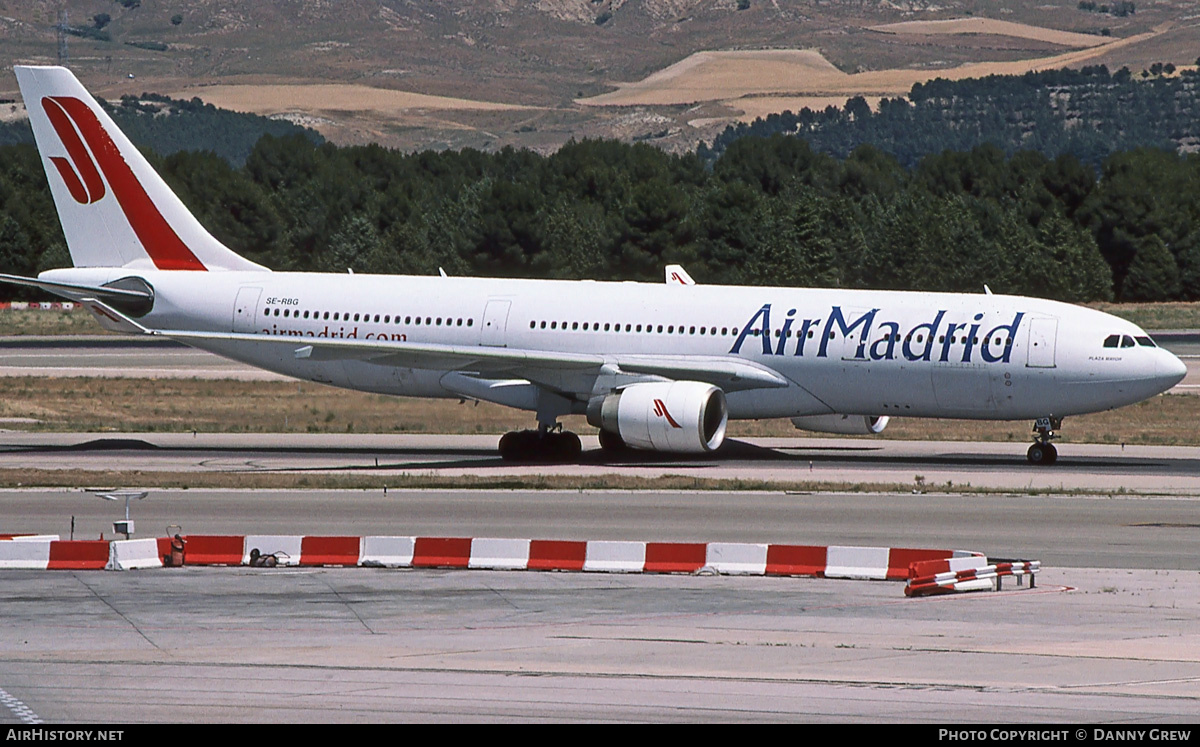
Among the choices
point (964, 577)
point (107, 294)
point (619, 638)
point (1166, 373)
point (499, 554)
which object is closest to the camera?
point (619, 638)

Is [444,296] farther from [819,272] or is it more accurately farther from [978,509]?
[819,272]

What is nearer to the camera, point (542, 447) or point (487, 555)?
point (487, 555)

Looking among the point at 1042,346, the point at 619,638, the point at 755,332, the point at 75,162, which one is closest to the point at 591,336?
the point at 755,332

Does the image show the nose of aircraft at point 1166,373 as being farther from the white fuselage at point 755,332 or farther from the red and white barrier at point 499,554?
the red and white barrier at point 499,554

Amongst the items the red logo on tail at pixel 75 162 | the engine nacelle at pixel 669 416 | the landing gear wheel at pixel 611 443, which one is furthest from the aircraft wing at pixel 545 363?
the red logo on tail at pixel 75 162

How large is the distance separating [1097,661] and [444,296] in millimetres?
29287

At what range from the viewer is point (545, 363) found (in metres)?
44.7

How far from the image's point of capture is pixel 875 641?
21.7 meters

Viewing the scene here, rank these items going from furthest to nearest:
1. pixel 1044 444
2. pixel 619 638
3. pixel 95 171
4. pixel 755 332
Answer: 1. pixel 95 171
2. pixel 755 332
3. pixel 1044 444
4. pixel 619 638

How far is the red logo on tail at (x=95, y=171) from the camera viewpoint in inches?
1924

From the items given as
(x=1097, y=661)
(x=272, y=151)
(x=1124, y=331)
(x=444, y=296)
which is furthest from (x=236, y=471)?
(x=272, y=151)

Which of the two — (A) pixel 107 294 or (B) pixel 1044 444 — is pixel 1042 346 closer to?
(B) pixel 1044 444

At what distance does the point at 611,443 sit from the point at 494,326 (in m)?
4.40

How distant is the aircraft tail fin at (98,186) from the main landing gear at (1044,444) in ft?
77.7
